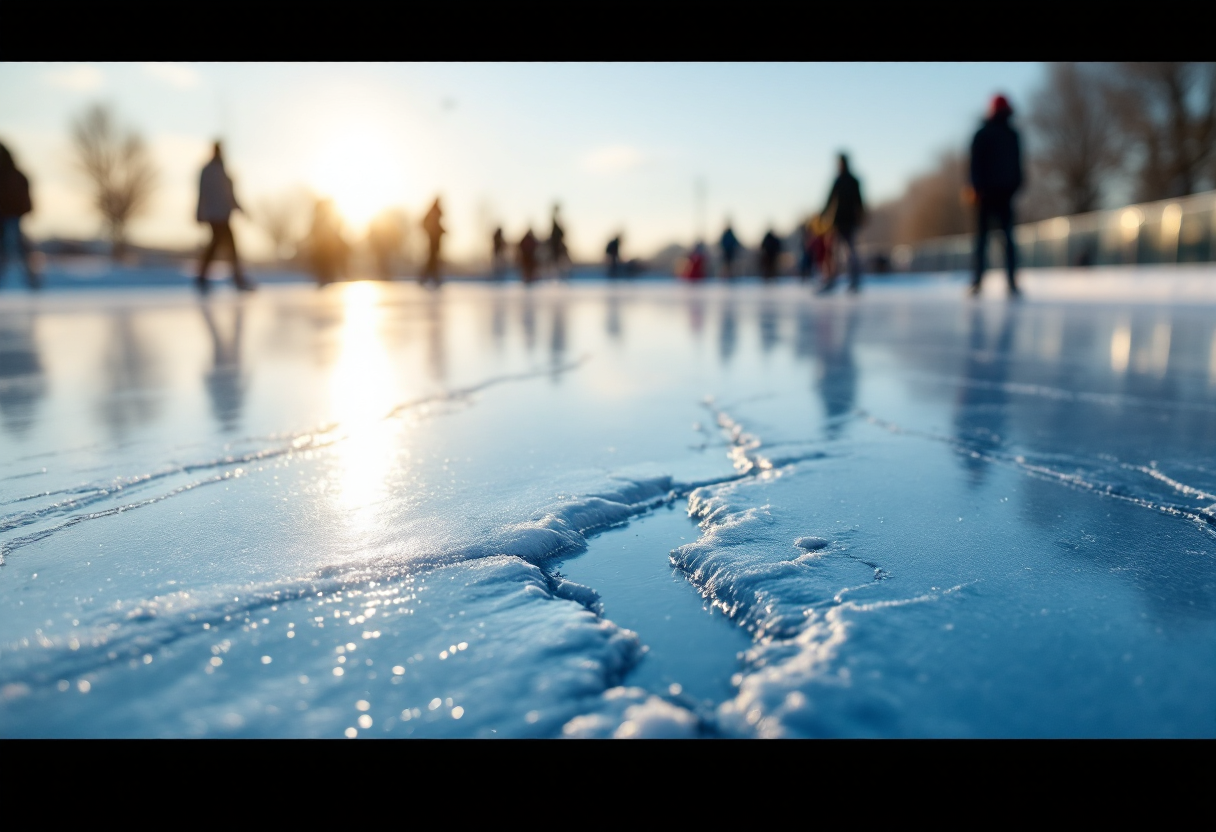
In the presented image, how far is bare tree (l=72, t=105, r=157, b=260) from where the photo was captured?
123 feet

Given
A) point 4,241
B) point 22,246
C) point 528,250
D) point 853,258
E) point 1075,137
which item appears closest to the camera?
point 853,258

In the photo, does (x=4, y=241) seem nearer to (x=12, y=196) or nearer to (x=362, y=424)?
(x=12, y=196)

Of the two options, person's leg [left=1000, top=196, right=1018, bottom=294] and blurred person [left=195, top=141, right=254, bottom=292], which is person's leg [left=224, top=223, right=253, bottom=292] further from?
person's leg [left=1000, top=196, right=1018, bottom=294]

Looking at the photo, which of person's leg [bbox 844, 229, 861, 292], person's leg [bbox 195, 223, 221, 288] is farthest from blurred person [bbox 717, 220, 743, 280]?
person's leg [bbox 195, 223, 221, 288]

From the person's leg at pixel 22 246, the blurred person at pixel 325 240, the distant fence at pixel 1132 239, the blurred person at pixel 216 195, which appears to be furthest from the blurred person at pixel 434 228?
the distant fence at pixel 1132 239

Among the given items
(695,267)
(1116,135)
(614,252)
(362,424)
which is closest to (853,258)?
(362,424)

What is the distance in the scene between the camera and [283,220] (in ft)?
201

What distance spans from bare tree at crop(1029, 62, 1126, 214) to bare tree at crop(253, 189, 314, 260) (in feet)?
163

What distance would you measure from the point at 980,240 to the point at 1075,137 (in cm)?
3132

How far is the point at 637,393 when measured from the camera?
9.02 feet
